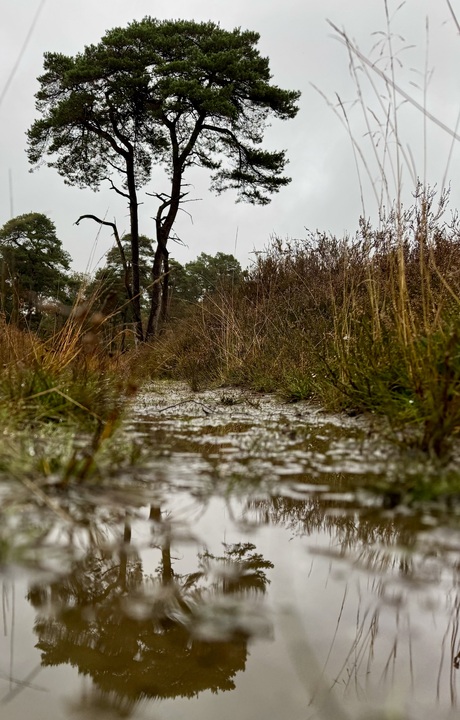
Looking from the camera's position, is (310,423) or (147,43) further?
(147,43)

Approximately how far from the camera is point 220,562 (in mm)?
937

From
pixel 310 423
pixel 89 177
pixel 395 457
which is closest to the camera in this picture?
pixel 395 457

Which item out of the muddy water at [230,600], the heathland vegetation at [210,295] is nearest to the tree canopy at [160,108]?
the heathland vegetation at [210,295]

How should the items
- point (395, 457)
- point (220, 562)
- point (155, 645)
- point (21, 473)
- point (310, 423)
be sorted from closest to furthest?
point (155, 645) < point (220, 562) < point (21, 473) < point (395, 457) < point (310, 423)

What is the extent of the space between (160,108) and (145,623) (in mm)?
12856

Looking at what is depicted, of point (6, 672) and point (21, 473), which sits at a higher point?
point (21, 473)

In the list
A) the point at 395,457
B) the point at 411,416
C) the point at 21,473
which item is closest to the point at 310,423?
the point at 411,416

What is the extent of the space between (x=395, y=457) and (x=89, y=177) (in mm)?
14558

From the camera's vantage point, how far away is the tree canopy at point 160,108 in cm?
1187

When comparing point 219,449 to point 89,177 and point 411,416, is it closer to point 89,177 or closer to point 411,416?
point 411,416

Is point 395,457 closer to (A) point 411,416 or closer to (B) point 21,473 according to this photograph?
(A) point 411,416

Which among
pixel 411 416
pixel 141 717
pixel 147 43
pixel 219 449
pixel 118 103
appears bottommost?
pixel 141 717

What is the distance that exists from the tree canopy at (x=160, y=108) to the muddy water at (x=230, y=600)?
36.9 feet

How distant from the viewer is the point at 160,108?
12039 millimetres
